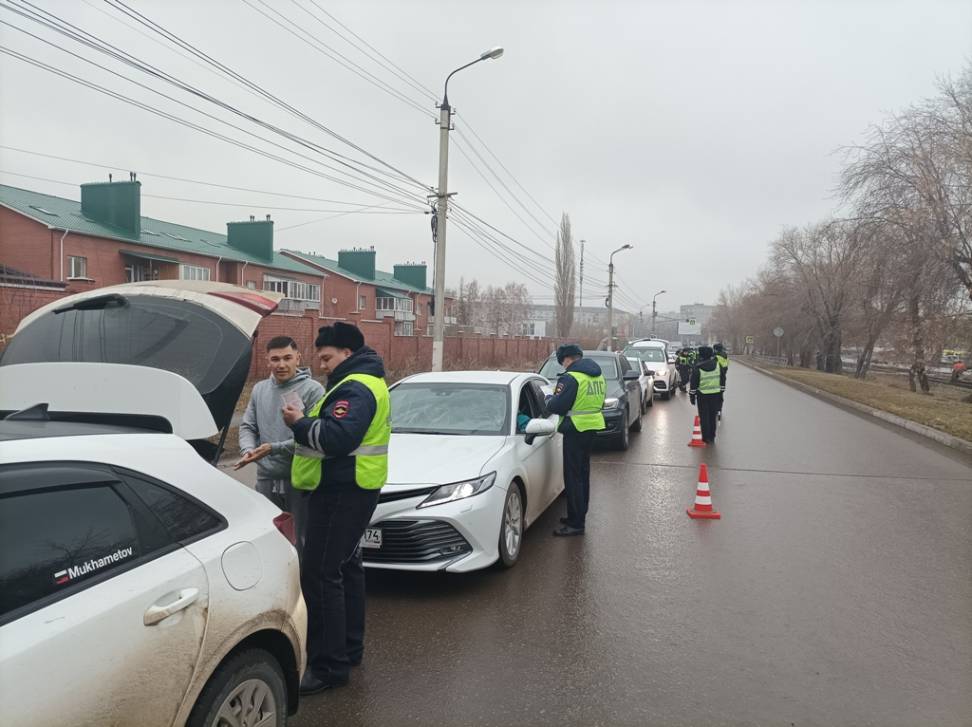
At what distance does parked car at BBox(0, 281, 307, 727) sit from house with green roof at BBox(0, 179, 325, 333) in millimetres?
25163

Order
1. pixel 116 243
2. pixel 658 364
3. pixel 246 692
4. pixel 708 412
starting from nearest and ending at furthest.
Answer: pixel 246 692
pixel 708 412
pixel 658 364
pixel 116 243

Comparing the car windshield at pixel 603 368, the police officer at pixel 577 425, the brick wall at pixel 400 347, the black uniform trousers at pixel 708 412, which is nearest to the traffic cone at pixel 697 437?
the black uniform trousers at pixel 708 412

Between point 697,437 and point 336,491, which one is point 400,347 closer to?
point 697,437

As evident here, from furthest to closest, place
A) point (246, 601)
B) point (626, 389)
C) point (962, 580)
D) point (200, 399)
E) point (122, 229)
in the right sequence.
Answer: point (122, 229) → point (626, 389) → point (962, 580) → point (200, 399) → point (246, 601)

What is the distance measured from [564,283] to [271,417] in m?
54.1

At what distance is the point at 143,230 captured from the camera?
4156 cm

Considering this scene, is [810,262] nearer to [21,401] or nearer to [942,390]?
[942,390]

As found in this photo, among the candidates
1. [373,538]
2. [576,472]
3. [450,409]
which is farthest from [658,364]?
[373,538]

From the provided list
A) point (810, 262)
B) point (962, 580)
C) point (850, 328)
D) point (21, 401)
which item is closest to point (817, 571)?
point (962, 580)

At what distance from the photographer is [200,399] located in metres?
3.47

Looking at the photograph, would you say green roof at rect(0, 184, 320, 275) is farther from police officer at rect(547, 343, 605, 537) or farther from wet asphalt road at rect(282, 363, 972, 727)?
wet asphalt road at rect(282, 363, 972, 727)

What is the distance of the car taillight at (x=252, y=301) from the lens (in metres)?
4.06

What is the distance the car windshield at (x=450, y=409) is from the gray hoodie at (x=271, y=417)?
1764 mm

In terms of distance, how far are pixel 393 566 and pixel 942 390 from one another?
3782 cm
